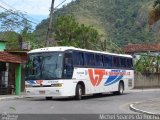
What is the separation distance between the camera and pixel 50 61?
27.9 meters

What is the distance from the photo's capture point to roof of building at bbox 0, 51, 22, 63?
110 ft

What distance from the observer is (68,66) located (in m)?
28.0

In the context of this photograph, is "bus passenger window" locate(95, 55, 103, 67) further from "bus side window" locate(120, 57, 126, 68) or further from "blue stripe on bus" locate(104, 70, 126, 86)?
"bus side window" locate(120, 57, 126, 68)

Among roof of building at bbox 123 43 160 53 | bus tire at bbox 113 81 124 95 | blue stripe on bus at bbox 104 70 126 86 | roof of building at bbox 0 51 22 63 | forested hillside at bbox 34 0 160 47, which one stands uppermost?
forested hillside at bbox 34 0 160 47

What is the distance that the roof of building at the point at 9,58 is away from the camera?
110 ft

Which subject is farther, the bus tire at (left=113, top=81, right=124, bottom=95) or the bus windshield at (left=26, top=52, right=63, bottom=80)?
the bus tire at (left=113, top=81, right=124, bottom=95)

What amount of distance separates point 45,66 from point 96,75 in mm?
5268

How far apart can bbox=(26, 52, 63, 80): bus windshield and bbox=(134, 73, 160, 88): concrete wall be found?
2770cm

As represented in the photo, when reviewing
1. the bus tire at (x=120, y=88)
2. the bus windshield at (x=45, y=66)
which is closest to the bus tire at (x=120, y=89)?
the bus tire at (x=120, y=88)

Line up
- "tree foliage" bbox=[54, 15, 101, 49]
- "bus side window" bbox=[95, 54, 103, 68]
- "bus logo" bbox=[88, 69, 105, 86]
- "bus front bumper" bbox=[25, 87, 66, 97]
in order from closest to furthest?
"bus front bumper" bbox=[25, 87, 66, 97]
"bus logo" bbox=[88, 69, 105, 86]
"bus side window" bbox=[95, 54, 103, 68]
"tree foliage" bbox=[54, 15, 101, 49]

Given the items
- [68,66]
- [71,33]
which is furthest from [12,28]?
[68,66]

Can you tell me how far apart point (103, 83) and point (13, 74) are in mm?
9257

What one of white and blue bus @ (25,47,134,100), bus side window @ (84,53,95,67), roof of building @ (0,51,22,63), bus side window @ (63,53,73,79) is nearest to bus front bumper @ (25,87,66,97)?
white and blue bus @ (25,47,134,100)

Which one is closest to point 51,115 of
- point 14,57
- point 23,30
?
point 14,57
